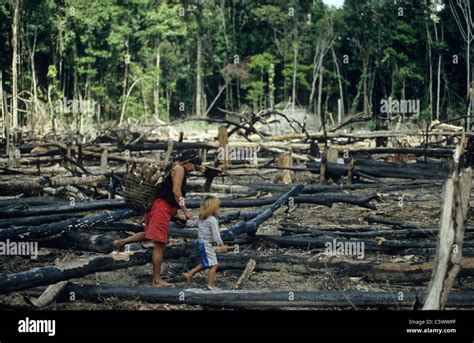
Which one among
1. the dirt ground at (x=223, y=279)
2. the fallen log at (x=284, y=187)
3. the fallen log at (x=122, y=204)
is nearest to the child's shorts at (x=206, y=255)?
the dirt ground at (x=223, y=279)

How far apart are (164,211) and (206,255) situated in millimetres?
635

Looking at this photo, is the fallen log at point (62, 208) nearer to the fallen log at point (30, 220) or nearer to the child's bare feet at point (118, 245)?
the fallen log at point (30, 220)

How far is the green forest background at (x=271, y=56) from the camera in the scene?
124ft

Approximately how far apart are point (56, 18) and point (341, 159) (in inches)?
308

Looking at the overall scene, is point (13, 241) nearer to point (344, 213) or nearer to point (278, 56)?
point (344, 213)

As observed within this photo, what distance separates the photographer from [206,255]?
6418 mm

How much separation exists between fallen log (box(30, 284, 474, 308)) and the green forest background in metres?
26.6

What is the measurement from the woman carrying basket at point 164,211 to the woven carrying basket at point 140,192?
104mm

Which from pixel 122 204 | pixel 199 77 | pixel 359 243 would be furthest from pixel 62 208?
pixel 199 77

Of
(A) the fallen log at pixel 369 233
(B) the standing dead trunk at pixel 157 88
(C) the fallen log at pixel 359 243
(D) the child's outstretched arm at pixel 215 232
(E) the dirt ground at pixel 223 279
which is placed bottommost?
(E) the dirt ground at pixel 223 279

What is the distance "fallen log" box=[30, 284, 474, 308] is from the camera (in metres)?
5.50

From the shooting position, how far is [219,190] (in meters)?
12.3

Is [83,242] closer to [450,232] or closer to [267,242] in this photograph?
[267,242]

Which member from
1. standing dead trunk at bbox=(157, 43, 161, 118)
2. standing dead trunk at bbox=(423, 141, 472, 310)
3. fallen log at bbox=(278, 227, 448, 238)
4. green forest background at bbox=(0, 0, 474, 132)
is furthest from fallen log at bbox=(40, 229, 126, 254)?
standing dead trunk at bbox=(157, 43, 161, 118)
